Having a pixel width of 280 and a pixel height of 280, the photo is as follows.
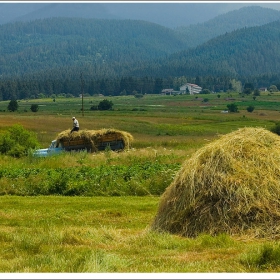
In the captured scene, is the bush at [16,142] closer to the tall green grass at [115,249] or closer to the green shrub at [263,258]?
the tall green grass at [115,249]

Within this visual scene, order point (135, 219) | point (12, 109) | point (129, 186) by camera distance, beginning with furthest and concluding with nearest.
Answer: point (12, 109) → point (129, 186) → point (135, 219)

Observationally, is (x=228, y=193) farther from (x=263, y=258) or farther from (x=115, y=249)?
(x=263, y=258)

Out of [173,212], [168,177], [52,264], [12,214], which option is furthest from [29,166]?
[52,264]

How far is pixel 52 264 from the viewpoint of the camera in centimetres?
875

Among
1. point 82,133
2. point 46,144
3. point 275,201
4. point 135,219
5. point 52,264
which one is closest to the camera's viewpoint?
point 52,264

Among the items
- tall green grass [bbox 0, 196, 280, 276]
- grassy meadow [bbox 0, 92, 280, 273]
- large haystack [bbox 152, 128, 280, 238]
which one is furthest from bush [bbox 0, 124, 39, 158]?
large haystack [bbox 152, 128, 280, 238]

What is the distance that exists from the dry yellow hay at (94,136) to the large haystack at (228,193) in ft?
85.6

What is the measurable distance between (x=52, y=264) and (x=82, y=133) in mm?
30024

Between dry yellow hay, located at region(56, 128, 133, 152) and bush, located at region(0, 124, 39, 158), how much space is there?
2.17 meters

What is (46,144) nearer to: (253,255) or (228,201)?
(228,201)

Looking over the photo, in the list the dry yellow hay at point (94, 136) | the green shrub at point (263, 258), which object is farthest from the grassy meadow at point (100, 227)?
the dry yellow hay at point (94, 136)

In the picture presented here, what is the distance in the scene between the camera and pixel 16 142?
38781 mm

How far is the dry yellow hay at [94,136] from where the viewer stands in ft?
127

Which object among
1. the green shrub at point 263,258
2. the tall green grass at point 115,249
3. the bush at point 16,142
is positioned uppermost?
the green shrub at point 263,258
